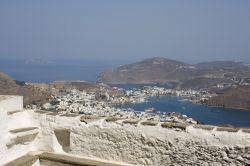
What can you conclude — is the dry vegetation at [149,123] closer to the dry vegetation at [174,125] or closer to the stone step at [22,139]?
the dry vegetation at [174,125]

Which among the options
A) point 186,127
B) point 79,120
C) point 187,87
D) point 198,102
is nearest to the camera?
point 186,127

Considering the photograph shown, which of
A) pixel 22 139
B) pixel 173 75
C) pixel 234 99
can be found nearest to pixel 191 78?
pixel 173 75

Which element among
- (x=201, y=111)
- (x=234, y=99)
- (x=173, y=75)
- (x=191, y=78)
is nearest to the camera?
(x=201, y=111)

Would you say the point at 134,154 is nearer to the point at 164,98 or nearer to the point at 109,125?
the point at 109,125

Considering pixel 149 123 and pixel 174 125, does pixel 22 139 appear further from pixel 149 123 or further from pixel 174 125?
pixel 174 125

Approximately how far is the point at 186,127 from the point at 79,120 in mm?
1399

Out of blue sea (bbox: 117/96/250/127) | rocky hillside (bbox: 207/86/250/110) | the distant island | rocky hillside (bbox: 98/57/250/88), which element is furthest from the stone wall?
rocky hillside (bbox: 98/57/250/88)

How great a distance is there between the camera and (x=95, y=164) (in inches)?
174

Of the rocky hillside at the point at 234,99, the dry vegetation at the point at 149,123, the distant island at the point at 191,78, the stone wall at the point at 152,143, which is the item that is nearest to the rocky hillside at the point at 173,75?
the distant island at the point at 191,78

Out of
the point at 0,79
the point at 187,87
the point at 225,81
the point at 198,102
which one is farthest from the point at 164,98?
the point at 0,79

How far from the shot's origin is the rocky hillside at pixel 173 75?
92.1 metres

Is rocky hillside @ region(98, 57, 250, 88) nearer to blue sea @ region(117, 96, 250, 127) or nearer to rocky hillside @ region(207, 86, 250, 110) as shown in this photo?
rocky hillside @ region(207, 86, 250, 110)

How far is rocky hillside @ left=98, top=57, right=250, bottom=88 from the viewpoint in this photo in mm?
92125

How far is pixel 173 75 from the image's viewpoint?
109 meters
